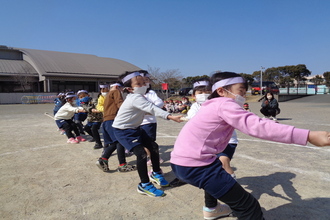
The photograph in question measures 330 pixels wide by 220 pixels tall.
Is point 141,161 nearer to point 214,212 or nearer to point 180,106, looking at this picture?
point 214,212

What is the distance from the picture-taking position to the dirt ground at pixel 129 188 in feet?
9.03

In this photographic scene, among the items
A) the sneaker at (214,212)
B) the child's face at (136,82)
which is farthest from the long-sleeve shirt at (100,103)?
the sneaker at (214,212)

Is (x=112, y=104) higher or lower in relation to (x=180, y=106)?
higher

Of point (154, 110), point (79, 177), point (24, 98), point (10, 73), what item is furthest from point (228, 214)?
point (10, 73)

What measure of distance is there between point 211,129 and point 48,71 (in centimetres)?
3782

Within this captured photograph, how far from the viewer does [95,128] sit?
5914 millimetres

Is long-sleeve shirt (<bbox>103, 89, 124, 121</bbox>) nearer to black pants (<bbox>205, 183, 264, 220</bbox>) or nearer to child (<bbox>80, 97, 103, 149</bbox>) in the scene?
child (<bbox>80, 97, 103, 149</bbox>)

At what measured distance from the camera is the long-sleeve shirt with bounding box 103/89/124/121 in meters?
4.48

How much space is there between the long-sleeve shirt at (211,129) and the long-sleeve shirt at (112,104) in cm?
252

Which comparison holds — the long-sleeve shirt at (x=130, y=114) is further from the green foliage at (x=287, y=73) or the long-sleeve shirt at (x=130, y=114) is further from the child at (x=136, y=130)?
the green foliage at (x=287, y=73)

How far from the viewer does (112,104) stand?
14.9ft

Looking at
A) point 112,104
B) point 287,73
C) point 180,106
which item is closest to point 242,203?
point 112,104

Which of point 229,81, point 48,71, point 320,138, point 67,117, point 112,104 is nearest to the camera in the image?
point 320,138

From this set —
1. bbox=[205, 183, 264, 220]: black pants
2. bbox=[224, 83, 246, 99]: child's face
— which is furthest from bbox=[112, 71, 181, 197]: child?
bbox=[205, 183, 264, 220]: black pants
